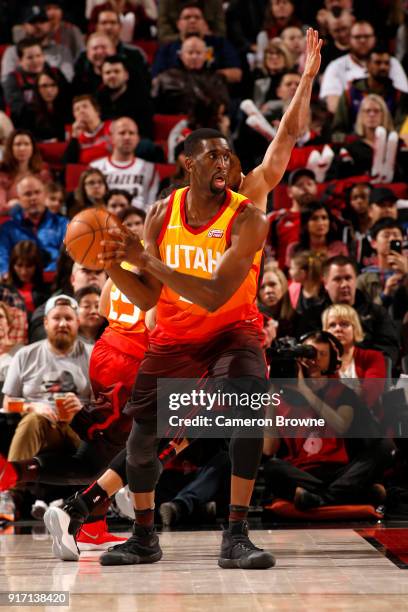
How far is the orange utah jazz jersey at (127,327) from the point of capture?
605 cm

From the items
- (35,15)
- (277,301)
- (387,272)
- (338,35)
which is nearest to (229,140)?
(387,272)

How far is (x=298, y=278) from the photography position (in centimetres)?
880

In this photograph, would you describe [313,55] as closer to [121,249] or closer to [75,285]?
[121,249]

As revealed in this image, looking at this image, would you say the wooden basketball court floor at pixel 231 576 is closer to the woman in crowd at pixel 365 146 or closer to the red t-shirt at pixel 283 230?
the red t-shirt at pixel 283 230

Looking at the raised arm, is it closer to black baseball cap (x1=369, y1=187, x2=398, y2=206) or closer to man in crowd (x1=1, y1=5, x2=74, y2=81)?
black baseball cap (x1=369, y1=187, x2=398, y2=206)

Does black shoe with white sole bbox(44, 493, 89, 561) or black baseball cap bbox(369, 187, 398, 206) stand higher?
black baseball cap bbox(369, 187, 398, 206)

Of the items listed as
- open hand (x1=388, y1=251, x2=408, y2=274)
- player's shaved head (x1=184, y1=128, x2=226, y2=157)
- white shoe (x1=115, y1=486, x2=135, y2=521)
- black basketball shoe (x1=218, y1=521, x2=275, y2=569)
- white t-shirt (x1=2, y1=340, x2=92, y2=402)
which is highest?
player's shaved head (x1=184, y1=128, x2=226, y2=157)

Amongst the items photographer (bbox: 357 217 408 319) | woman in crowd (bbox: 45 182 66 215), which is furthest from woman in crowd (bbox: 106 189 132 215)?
photographer (bbox: 357 217 408 319)

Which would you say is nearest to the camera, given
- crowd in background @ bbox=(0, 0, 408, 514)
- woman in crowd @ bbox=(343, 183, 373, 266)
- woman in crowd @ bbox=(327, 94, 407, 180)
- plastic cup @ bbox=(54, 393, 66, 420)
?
plastic cup @ bbox=(54, 393, 66, 420)

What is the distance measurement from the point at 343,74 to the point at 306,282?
4321 millimetres

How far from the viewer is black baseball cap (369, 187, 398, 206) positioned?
9672 mm

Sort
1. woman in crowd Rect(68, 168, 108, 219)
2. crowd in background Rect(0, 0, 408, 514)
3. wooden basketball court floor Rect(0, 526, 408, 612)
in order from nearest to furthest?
wooden basketball court floor Rect(0, 526, 408, 612) → crowd in background Rect(0, 0, 408, 514) → woman in crowd Rect(68, 168, 108, 219)

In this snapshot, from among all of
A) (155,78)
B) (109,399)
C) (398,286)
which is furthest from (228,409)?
(155,78)

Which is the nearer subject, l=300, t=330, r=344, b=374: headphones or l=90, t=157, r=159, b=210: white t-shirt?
l=300, t=330, r=344, b=374: headphones
